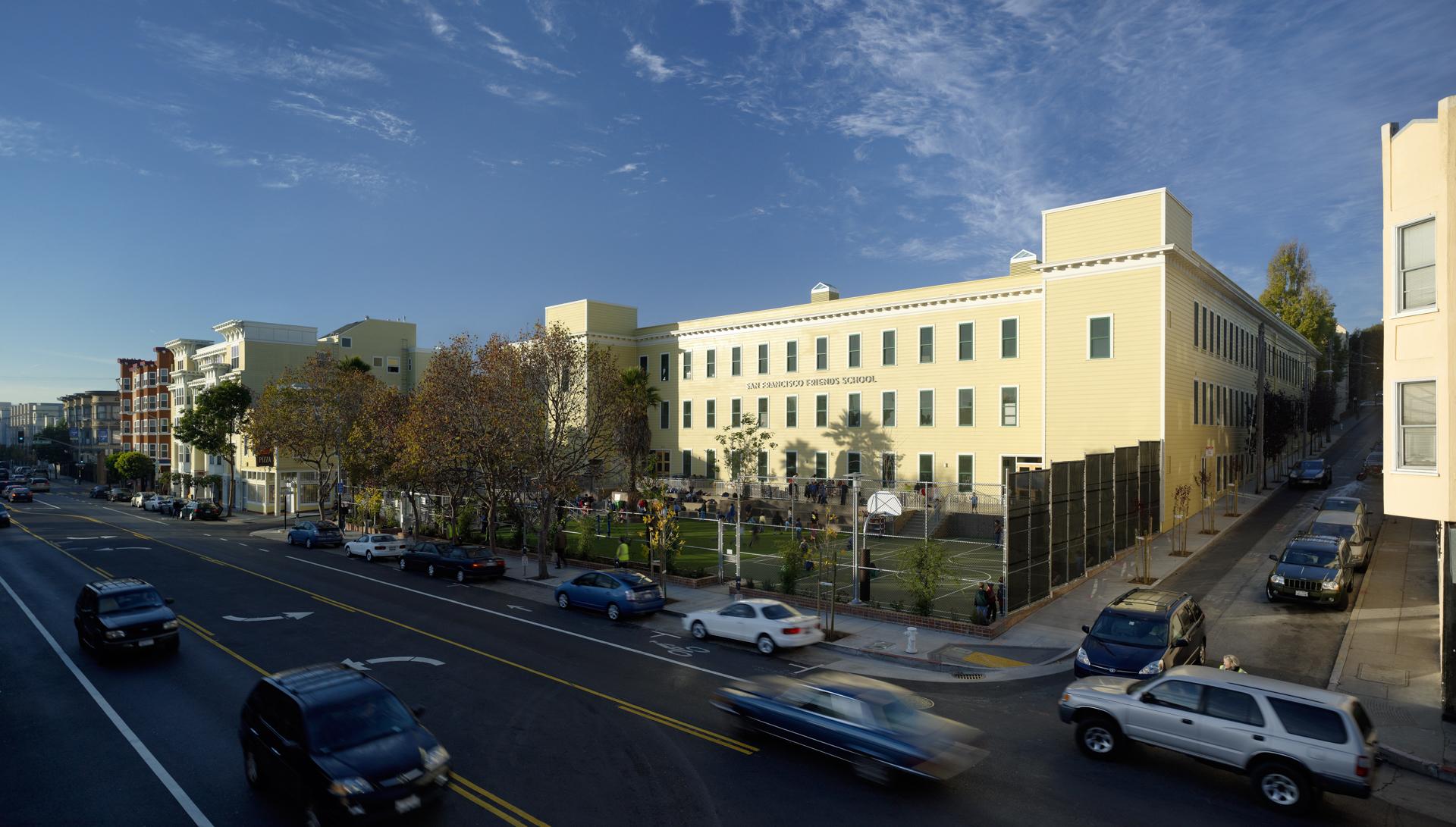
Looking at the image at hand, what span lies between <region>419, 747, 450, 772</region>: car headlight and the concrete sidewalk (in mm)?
15252

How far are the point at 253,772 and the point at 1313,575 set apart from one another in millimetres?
26313

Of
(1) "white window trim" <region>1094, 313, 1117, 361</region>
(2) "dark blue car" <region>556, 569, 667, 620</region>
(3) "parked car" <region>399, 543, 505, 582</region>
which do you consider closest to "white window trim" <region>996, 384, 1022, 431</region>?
(1) "white window trim" <region>1094, 313, 1117, 361</region>

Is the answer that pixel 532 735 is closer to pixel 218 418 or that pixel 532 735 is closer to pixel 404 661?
pixel 404 661

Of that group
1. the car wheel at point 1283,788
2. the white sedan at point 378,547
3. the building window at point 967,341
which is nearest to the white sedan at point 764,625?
the car wheel at point 1283,788

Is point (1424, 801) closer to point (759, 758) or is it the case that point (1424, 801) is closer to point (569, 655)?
point (759, 758)

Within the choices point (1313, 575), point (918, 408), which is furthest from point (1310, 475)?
point (1313, 575)

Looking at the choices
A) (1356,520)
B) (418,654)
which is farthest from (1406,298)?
Result: (418,654)

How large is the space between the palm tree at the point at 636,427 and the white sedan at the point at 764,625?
29.7m

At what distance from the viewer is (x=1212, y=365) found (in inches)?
1665

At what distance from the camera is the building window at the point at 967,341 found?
1809 inches

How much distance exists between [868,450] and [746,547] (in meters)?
16.8

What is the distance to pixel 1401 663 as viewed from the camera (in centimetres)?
1703

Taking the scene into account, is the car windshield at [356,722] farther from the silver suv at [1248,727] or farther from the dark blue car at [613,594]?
the dark blue car at [613,594]

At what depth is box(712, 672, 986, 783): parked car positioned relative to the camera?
424 inches
